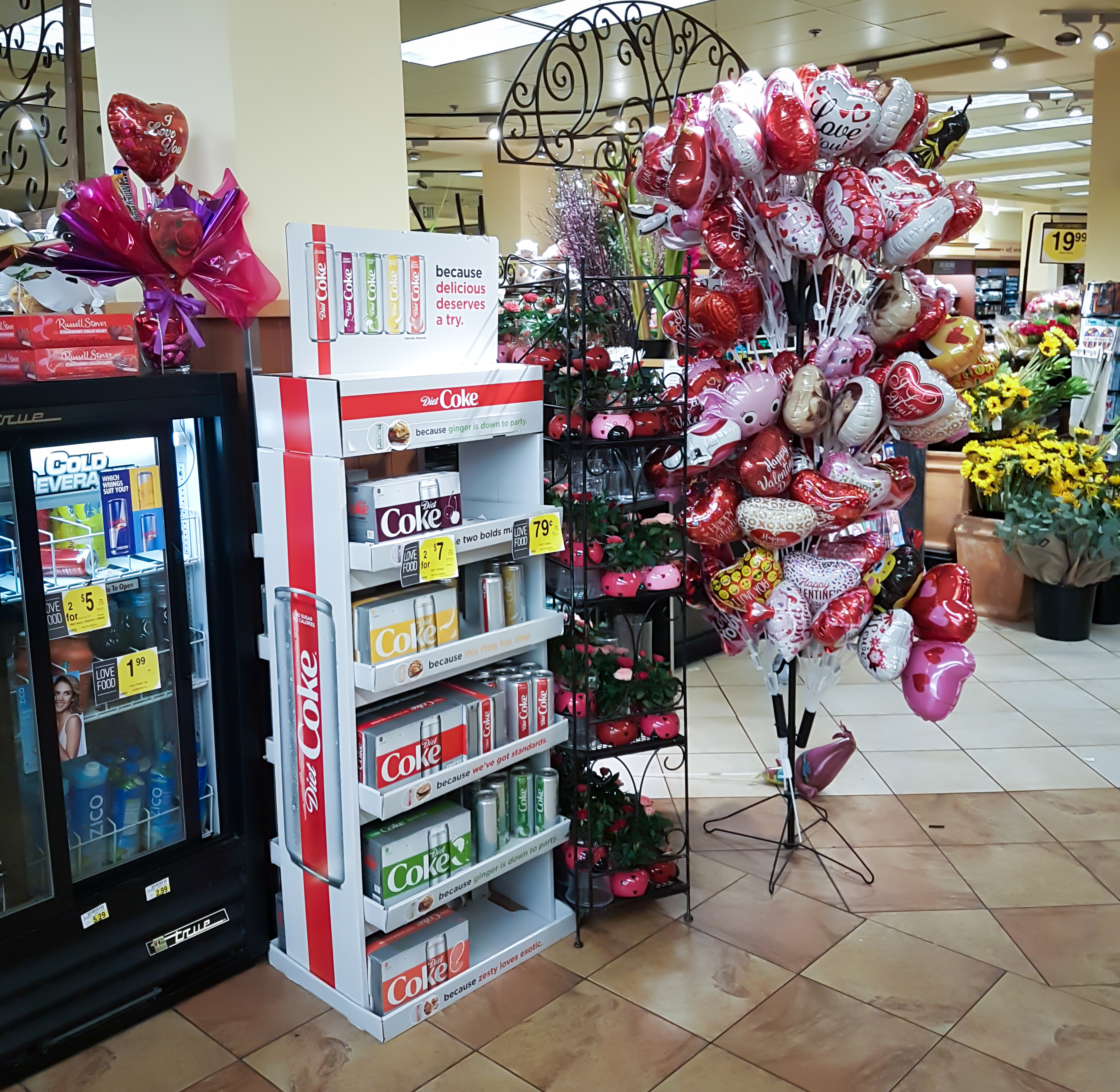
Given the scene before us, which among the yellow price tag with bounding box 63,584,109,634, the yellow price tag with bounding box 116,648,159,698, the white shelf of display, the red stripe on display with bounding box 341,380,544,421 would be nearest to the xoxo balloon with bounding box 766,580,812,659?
the red stripe on display with bounding box 341,380,544,421

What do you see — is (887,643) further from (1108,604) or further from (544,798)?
(1108,604)

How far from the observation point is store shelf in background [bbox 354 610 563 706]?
264cm

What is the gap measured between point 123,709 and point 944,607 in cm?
234

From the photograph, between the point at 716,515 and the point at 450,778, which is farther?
the point at 716,515

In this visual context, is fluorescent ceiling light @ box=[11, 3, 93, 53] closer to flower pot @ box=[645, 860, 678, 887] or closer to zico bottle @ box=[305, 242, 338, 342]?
zico bottle @ box=[305, 242, 338, 342]

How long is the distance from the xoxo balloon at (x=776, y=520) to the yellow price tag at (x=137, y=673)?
163cm

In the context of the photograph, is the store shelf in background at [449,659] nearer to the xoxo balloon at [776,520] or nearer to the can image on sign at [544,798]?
the can image on sign at [544,798]

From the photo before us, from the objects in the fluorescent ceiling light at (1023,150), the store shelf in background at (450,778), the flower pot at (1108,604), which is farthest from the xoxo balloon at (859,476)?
the fluorescent ceiling light at (1023,150)

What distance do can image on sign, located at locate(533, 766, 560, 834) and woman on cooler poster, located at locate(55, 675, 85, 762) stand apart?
1188mm

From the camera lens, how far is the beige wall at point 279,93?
2869 millimetres

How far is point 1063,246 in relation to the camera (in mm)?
11727

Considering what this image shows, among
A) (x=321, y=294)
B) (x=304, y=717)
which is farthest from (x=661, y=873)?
(x=321, y=294)

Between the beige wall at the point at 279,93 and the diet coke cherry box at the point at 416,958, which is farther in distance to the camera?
the beige wall at the point at 279,93

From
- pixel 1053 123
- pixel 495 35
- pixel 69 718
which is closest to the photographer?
pixel 69 718
